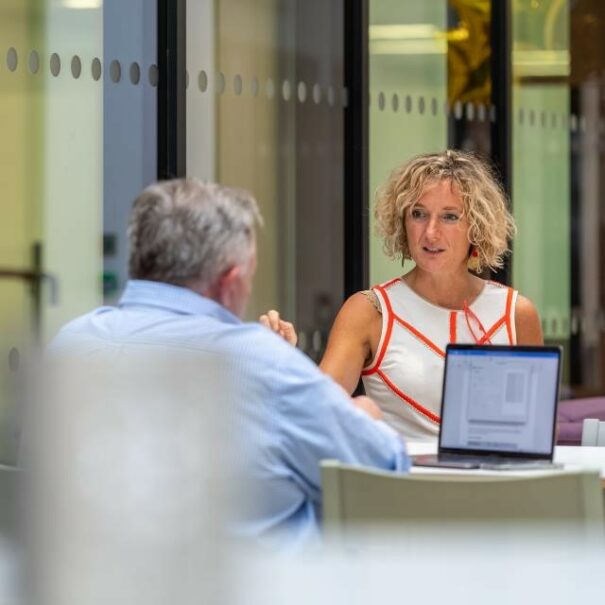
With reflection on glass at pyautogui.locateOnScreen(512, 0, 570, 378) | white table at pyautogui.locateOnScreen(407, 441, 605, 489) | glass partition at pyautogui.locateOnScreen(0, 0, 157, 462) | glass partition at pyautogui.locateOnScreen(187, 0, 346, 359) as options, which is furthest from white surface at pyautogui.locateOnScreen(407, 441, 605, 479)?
reflection on glass at pyautogui.locateOnScreen(512, 0, 570, 378)

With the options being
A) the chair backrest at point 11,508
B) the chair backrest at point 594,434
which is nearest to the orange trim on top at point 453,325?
the chair backrest at point 594,434

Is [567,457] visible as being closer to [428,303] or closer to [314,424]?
[428,303]

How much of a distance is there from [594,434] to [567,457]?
1.87 feet

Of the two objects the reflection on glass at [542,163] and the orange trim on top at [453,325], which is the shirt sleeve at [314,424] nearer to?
the orange trim on top at [453,325]

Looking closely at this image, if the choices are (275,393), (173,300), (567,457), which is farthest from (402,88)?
(275,393)

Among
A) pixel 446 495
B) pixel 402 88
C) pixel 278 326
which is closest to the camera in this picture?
pixel 446 495

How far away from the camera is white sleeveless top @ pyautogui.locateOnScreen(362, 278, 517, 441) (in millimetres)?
4621

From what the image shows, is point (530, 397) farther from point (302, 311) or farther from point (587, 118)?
point (587, 118)

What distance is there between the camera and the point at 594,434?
4.62 meters

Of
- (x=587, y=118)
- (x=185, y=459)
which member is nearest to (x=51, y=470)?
(x=185, y=459)

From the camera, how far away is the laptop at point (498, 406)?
3.72 m

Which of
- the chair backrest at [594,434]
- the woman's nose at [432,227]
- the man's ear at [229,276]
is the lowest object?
the chair backrest at [594,434]

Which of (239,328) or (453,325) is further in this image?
(453,325)

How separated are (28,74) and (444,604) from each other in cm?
477
